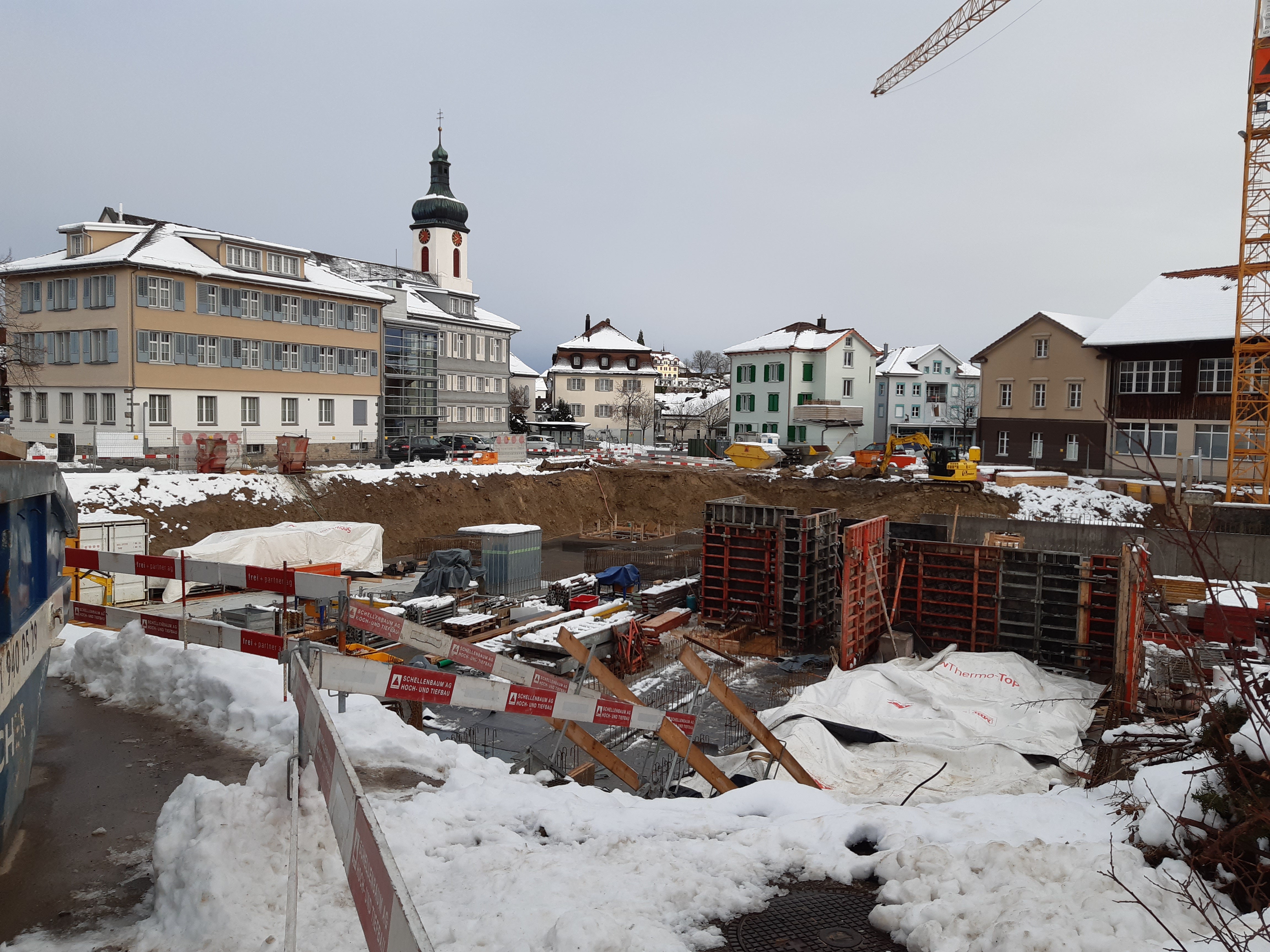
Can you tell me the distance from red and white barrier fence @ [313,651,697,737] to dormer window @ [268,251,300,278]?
37.0 meters

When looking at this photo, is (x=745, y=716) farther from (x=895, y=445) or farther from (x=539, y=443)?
(x=539, y=443)

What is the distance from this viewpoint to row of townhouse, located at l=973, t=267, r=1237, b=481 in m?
37.5

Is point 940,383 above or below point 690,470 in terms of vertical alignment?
above

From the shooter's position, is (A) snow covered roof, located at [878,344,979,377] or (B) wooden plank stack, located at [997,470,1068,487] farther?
(A) snow covered roof, located at [878,344,979,377]

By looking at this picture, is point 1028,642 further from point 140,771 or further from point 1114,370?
point 1114,370

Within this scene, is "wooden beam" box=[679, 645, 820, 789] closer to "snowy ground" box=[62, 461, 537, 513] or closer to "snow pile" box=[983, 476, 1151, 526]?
"snowy ground" box=[62, 461, 537, 513]

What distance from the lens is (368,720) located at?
888 centimetres

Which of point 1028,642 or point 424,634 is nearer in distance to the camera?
point 424,634

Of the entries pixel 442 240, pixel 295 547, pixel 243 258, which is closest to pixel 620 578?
pixel 295 547

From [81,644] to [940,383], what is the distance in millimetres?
63303

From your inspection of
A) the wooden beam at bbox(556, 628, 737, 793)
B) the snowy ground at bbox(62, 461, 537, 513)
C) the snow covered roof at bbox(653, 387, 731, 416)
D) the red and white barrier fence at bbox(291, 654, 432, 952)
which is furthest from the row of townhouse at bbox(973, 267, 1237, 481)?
the red and white barrier fence at bbox(291, 654, 432, 952)

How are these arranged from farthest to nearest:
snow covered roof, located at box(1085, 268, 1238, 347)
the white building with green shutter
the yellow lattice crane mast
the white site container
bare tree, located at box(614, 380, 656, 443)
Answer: bare tree, located at box(614, 380, 656, 443), the white building with green shutter, snow covered roof, located at box(1085, 268, 1238, 347), the yellow lattice crane mast, the white site container

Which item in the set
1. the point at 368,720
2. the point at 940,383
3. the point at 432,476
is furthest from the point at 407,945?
the point at 940,383

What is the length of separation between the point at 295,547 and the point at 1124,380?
3626cm
